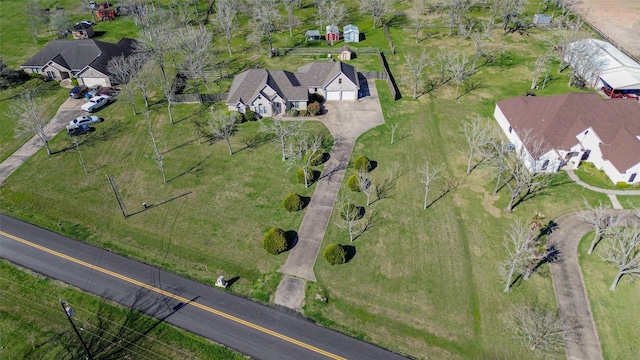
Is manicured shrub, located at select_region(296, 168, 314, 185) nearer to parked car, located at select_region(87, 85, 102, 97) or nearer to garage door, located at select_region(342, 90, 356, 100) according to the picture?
garage door, located at select_region(342, 90, 356, 100)

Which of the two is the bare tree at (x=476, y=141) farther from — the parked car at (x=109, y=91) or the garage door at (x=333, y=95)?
the parked car at (x=109, y=91)

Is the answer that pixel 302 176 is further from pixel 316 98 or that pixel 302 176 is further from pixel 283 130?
pixel 316 98

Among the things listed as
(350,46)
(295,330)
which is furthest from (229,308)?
(350,46)

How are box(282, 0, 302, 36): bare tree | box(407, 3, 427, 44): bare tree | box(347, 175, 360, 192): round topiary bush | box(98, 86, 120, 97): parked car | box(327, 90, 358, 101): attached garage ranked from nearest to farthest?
1. box(347, 175, 360, 192): round topiary bush
2. box(327, 90, 358, 101): attached garage
3. box(98, 86, 120, 97): parked car
4. box(407, 3, 427, 44): bare tree
5. box(282, 0, 302, 36): bare tree

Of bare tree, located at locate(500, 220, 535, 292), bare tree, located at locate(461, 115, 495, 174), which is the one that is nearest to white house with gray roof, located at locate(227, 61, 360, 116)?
bare tree, located at locate(461, 115, 495, 174)

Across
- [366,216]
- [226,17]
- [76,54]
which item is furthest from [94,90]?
[366,216]

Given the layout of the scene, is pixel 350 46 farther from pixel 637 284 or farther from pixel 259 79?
pixel 637 284
